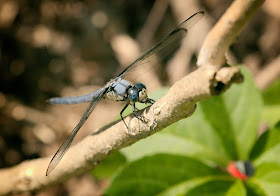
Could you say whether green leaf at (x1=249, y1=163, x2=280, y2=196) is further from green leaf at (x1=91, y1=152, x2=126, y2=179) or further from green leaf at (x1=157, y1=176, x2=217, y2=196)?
green leaf at (x1=91, y1=152, x2=126, y2=179)

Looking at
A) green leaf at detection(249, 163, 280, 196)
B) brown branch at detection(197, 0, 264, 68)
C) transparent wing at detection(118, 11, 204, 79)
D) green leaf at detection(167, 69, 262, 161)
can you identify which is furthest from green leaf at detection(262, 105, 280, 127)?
brown branch at detection(197, 0, 264, 68)

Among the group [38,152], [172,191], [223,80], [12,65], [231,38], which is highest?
[12,65]

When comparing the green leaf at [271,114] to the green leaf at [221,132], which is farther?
the green leaf at [271,114]

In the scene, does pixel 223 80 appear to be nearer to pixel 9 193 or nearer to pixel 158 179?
pixel 158 179

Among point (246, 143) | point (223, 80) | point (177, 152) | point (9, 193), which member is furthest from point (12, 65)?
point (223, 80)

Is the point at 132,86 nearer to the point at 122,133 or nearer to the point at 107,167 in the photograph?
the point at 122,133

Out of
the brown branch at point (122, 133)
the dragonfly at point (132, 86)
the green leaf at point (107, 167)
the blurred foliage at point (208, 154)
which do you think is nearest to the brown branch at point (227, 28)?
the brown branch at point (122, 133)

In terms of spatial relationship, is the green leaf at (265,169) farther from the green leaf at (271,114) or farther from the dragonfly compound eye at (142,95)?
the green leaf at (271,114)
